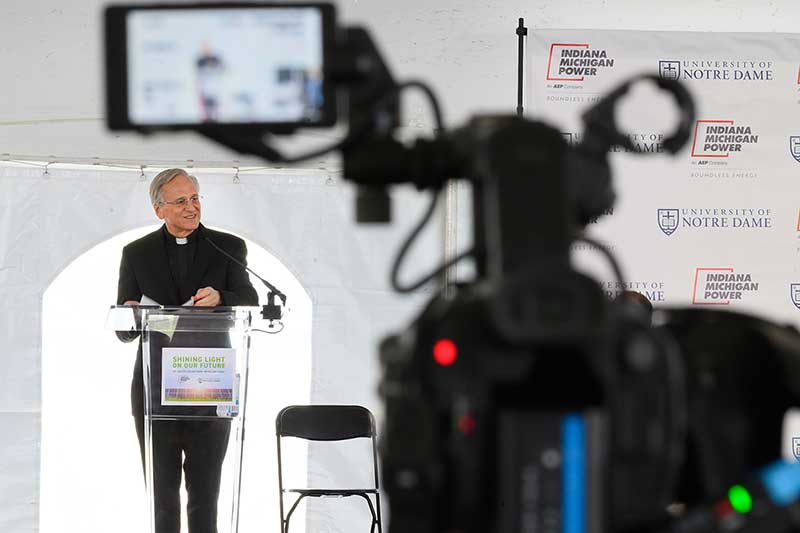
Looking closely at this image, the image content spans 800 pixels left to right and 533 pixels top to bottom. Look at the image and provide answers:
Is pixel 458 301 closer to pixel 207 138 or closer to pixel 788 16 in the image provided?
pixel 207 138

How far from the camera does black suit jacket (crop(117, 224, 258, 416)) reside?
11.9ft

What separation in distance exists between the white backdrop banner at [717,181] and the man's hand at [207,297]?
4.73 feet

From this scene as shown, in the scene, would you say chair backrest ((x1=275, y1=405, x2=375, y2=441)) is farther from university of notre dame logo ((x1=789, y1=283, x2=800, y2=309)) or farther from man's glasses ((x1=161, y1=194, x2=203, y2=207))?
university of notre dame logo ((x1=789, y1=283, x2=800, y2=309))

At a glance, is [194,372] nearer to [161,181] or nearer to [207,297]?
[207,297]

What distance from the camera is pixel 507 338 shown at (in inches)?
24.6

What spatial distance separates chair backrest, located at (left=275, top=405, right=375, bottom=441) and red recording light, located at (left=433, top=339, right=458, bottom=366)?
309 cm

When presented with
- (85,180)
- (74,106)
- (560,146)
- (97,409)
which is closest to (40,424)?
(97,409)

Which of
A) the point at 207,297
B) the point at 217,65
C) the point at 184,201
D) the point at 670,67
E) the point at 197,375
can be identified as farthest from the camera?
the point at 670,67

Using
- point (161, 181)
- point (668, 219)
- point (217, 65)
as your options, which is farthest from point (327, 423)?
point (217, 65)

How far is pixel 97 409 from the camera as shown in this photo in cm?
388

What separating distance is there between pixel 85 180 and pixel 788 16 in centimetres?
301

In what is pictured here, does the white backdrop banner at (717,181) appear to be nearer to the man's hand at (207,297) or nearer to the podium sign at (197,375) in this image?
the man's hand at (207,297)

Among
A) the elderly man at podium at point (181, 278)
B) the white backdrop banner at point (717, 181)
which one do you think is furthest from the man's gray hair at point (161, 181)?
the white backdrop banner at point (717, 181)

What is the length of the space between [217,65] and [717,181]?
3.45 meters
